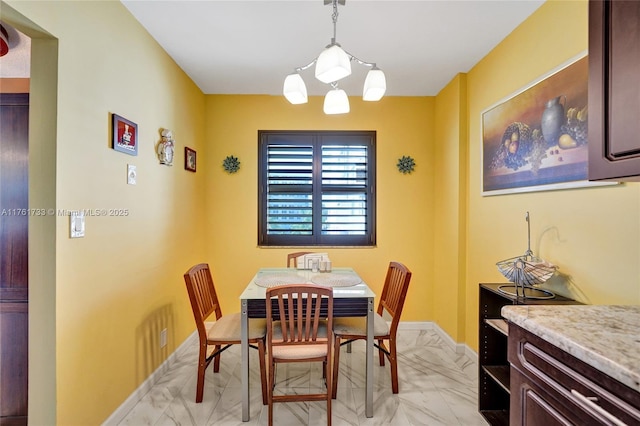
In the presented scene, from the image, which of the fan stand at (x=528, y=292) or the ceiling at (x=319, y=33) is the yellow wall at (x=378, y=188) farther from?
the fan stand at (x=528, y=292)

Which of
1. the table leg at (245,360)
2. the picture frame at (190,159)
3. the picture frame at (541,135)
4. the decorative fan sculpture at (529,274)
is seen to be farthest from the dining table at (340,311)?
the picture frame at (190,159)

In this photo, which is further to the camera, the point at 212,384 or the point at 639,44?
the point at 212,384

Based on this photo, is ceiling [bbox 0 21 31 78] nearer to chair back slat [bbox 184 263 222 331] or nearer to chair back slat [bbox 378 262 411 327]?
chair back slat [bbox 184 263 222 331]

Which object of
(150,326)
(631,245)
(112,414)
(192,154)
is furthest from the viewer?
(192,154)

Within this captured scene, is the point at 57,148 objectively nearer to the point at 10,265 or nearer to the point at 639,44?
the point at 10,265

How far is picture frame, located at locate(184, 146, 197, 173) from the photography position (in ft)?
9.49

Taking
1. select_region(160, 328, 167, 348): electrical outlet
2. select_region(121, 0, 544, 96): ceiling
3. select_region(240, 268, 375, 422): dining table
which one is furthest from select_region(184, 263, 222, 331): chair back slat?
select_region(121, 0, 544, 96): ceiling

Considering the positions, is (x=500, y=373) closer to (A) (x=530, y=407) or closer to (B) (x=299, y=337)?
(A) (x=530, y=407)

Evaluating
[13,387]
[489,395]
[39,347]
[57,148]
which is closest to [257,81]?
[57,148]

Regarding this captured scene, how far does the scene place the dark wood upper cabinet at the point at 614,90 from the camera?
3.11 ft

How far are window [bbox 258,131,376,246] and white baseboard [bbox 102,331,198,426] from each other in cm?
128

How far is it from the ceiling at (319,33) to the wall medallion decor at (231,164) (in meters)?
0.82

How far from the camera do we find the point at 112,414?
1830mm

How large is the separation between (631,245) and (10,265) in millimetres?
3055
